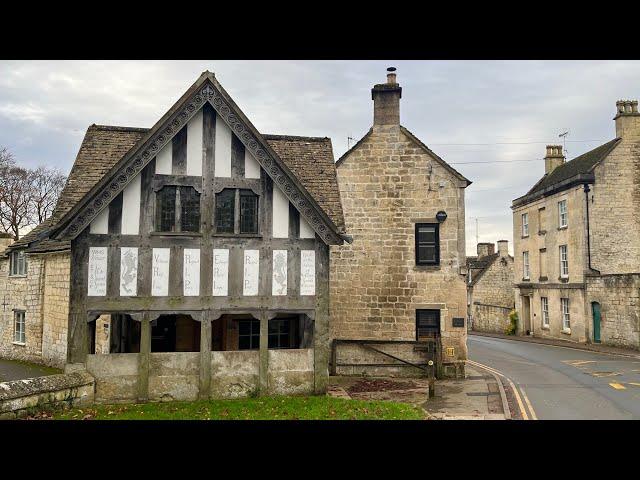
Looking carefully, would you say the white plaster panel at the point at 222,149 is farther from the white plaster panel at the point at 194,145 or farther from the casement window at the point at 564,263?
the casement window at the point at 564,263

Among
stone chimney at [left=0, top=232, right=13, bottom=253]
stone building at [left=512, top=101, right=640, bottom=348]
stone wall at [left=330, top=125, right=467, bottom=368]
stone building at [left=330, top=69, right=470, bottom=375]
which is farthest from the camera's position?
stone chimney at [left=0, top=232, right=13, bottom=253]

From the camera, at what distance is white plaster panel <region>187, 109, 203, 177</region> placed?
560 inches

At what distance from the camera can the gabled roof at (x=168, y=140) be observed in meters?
13.2

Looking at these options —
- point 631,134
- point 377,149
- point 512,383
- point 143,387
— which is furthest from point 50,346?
point 631,134

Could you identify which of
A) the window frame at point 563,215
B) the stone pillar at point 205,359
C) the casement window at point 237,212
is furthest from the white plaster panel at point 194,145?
the window frame at point 563,215

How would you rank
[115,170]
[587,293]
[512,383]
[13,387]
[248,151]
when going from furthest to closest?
[587,293], [512,383], [248,151], [115,170], [13,387]

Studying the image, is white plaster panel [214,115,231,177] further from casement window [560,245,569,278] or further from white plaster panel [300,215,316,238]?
casement window [560,245,569,278]

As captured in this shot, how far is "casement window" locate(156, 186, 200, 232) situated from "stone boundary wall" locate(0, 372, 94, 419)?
428 cm

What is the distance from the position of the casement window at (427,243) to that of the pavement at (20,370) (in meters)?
16.5

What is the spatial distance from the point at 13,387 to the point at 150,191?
224 inches

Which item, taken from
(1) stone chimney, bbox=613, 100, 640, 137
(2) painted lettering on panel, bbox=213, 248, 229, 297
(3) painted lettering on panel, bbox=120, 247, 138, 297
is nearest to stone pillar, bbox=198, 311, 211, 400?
(2) painted lettering on panel, bbox=213, 248, 229, 297

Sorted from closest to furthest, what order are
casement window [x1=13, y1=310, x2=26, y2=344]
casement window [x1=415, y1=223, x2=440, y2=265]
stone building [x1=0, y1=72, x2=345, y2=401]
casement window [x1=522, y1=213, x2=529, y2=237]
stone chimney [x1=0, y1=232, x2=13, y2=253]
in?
stone building [x1=0, y1=72, x2=345, y2=401]
casement window [x1=415, y1=223, x2=440, y2=265]
casement window [x1=13, y1=310, x2=26, y2=344]
stone chimney [x1=0, y1=232, x2=13, y2=253]
casement window [x1=522, y1=213, x2=529, y2=237]

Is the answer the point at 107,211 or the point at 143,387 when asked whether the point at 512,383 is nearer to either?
the point at 143,387

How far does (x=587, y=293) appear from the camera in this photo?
100ft
